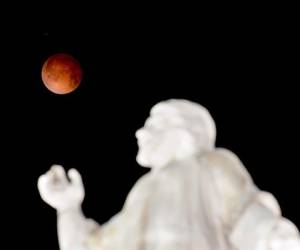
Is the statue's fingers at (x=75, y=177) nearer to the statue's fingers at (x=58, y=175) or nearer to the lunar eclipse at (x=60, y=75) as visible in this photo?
the statue's fingers at (x=58, y=175)

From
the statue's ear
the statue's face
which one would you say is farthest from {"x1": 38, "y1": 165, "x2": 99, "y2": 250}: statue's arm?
the statue's ear

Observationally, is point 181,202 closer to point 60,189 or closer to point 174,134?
point 174,134

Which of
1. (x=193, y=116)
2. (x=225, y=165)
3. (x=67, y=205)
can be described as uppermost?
(x=193, y=116)

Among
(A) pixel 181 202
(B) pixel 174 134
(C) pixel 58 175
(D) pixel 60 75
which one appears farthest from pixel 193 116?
(D) pixel 60 75

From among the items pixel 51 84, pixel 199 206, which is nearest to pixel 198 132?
pixel 199 206

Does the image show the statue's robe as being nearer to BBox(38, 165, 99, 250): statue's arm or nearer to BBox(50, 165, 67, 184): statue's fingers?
BBox(38, 165, 99, 250): statue's arm

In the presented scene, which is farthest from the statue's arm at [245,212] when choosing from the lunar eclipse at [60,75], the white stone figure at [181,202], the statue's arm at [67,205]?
the lunar eclipse at [60,75]

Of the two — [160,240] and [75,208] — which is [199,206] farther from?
[75,208]

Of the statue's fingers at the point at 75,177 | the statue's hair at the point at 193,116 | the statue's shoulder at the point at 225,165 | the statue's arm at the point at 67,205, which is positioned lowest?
Result: the statue's arm at the point at 67,205
